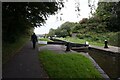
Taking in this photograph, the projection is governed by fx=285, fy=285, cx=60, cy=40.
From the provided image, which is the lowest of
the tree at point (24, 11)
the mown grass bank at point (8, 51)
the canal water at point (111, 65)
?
the canal water at point (111, 65)

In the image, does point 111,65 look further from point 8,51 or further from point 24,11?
point 24,11

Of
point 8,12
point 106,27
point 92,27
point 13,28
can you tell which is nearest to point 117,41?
point 106,27

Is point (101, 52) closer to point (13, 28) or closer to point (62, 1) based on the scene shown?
point (13, 28)

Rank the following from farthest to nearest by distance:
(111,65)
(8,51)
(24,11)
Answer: (111,65) < (8,51) < (24,11)

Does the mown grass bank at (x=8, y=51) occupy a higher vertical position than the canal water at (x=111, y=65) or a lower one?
higher

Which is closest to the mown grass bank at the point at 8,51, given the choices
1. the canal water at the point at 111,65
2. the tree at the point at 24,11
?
the tree at the point at 24,11

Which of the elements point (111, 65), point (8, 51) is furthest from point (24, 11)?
point (111, 65)

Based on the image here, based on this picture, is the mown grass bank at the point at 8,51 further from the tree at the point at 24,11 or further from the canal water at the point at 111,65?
the canal water at the point at 111,65

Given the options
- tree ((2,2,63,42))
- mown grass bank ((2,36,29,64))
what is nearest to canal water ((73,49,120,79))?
tree ((2,2,63,42))

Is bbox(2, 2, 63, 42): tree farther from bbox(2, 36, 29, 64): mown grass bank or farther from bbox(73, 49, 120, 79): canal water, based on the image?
bbox(73, 49, 120, 79): canal water

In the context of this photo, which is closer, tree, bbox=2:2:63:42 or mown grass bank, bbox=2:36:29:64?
tree, bbox=2:2:63:42

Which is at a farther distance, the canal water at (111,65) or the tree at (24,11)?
the canal water at (111,65)

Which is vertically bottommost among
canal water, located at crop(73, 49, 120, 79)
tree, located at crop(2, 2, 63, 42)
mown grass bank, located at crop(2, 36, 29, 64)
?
canal water, located at crop(73, 49, 120, 79)

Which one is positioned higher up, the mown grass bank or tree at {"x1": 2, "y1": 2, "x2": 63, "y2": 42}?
tree at {"x1": 2, "y1": 2, "x2": 63, "y2": 42}
